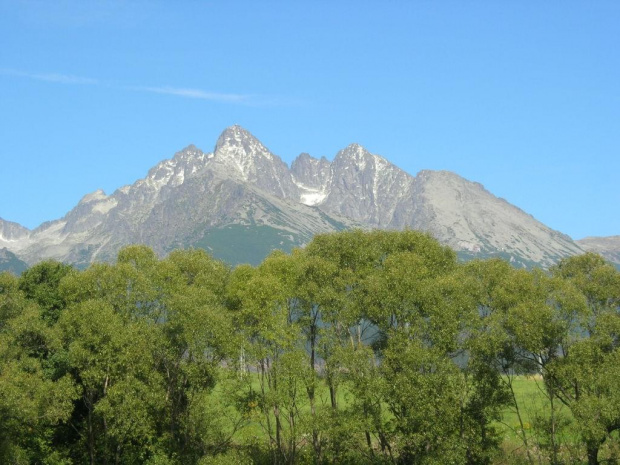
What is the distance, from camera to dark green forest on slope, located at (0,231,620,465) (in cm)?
6144

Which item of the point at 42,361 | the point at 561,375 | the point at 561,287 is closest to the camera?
the point at 561,375

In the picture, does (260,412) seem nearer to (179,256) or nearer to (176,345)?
(176,345)

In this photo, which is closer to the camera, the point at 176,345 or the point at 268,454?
the point at 176,345

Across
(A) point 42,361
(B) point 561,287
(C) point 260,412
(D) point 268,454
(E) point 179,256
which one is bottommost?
(D) point 268,454

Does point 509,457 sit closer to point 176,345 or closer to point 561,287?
point 561,287

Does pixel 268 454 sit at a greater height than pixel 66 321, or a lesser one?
lesser

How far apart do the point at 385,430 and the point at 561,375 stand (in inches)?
701

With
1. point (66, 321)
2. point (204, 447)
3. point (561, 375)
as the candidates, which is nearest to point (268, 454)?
point (204, 447)

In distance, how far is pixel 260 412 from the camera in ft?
236

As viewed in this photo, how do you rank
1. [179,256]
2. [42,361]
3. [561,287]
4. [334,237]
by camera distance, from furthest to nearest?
[179,256] → [334,237] → [42,361] → [561,287]

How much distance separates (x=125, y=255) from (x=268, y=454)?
31747 millimetres

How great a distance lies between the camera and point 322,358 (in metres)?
70.3

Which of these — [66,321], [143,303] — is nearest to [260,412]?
[143,303]

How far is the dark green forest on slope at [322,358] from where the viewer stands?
61438mm
